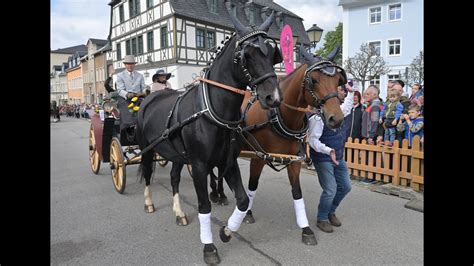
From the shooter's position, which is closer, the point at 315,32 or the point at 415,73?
the point at 315,32

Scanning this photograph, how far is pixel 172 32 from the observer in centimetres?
2050

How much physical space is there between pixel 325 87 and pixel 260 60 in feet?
2.82

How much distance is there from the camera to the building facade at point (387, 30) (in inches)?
1030

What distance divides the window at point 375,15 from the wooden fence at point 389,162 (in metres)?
25.5

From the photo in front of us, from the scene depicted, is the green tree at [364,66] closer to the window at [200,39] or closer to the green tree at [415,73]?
the green tree at [415,73]

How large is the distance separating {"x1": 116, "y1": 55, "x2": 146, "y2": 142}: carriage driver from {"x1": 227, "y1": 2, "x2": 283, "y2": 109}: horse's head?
9.95 feet

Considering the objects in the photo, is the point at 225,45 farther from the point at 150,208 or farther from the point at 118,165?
the point at 118,165

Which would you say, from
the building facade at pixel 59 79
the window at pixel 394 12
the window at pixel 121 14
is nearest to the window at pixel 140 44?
the window at pixel 121 14

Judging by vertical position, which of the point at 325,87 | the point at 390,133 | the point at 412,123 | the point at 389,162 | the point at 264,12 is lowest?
the point at 389,162

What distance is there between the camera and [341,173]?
12.6 ft

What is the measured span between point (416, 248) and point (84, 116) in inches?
1423

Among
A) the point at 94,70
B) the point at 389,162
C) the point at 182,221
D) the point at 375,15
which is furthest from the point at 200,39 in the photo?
the point at 94,70
